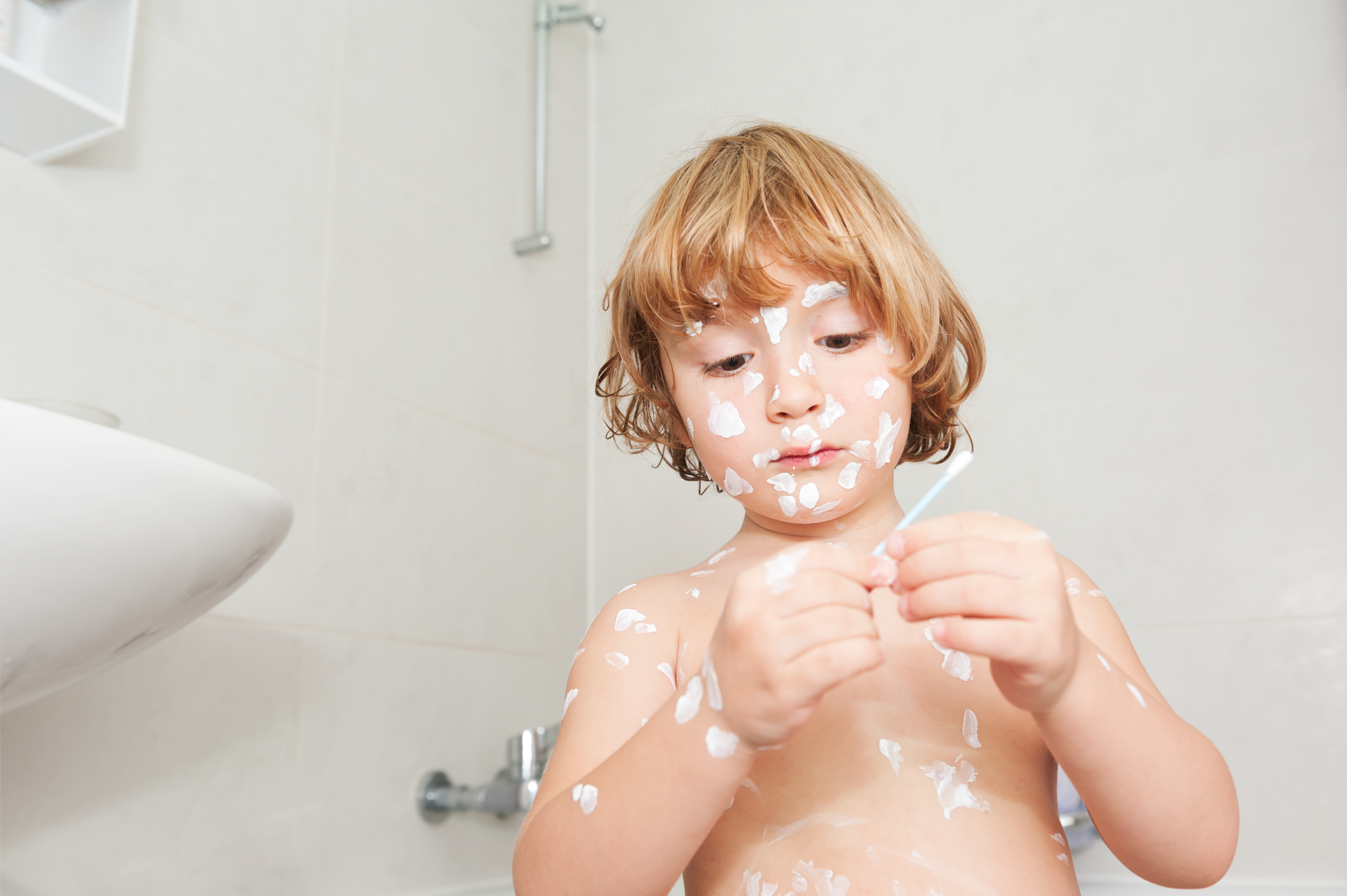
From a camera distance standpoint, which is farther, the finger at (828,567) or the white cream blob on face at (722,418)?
the white cream blob on face at (722,418)

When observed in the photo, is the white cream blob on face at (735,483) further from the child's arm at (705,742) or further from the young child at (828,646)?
the child's arm at (705,742)

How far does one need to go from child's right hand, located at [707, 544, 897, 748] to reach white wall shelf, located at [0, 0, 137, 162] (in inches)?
29.9

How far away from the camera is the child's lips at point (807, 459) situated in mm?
679

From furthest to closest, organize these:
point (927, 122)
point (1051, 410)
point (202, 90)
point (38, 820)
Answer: point (927, 122), point (1051, 410), point (202, 90), point (38, 820)

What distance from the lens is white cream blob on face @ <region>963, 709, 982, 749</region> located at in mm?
656

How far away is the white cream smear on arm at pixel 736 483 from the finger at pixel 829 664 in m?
0.23

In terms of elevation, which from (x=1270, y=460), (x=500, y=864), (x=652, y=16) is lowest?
(x=500, y=864)

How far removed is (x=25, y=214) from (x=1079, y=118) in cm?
135

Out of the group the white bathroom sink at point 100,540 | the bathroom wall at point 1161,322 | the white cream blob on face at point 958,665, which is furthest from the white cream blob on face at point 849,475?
the bathroom wall at point 1161,322

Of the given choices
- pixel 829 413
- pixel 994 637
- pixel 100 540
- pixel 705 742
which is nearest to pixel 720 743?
pixel 705 742

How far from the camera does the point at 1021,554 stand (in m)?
0.49

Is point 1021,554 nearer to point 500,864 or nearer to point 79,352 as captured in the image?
point 79,352

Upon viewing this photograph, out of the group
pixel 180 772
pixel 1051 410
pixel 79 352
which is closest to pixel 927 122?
pixel 1051 410

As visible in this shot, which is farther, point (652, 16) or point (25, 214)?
point (652, 16)
